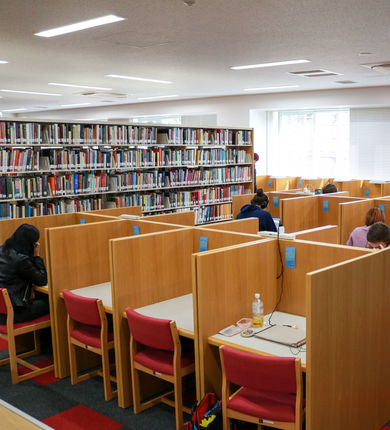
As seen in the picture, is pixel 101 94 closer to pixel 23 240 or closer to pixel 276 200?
pixel 276 200

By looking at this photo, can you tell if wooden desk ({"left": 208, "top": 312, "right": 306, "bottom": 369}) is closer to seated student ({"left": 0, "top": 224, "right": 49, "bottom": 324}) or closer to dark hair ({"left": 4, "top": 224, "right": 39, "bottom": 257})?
seated student ({"left": 0, "top": 224, "right": 49, "bottom": 324})

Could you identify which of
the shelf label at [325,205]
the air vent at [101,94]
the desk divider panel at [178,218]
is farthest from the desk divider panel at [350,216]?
the air vent at [101,94]

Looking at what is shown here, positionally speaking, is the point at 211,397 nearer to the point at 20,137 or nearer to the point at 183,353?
the point at 183,353

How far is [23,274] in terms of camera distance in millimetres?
3756

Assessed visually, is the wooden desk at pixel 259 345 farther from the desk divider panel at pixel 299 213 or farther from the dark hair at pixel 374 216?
the desk divider panel at pixel 299 213

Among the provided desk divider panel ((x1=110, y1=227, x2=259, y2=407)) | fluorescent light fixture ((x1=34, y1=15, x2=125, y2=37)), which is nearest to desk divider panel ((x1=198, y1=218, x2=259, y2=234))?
desk divider panel ((x1=110, y1=227, x2=259, y2=407))

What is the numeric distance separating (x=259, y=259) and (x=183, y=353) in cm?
80

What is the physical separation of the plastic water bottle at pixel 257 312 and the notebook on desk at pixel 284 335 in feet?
0.20

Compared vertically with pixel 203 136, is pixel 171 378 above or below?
below

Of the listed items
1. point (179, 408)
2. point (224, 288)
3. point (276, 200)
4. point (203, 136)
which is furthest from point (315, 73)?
point (179, 408)

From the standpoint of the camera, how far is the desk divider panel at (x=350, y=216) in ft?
18.5

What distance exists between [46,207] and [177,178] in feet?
7.99

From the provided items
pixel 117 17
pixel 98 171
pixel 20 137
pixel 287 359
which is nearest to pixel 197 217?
pixel 98 171

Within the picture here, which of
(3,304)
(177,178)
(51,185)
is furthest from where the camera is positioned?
(177,178)
